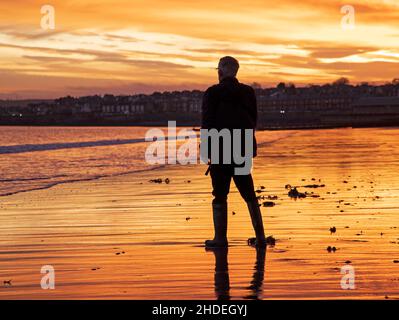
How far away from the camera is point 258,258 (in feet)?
30.7

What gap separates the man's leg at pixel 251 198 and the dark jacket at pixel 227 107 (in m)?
0.38

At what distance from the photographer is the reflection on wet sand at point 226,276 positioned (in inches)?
288

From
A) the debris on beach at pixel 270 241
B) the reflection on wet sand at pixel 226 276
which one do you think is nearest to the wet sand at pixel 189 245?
the reflection on wet sand at pixel 226 276

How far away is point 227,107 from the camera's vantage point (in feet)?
32.6

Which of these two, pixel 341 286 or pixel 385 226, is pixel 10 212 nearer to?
pixel 385 226

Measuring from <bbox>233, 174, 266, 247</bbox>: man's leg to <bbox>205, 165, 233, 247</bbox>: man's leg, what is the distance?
0.13 m

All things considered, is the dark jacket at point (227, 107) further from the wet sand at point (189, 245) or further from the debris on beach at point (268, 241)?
the wet sand at point (189, 245)

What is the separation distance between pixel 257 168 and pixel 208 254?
1721 centimetres

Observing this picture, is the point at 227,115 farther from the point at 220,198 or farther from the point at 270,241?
the point at 270,241

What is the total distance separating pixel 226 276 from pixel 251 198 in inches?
84.9

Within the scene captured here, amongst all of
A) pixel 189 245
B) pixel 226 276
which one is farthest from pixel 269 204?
pixel 226 276

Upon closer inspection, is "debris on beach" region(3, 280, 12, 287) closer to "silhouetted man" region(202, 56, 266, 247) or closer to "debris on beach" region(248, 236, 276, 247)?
"silhouetted man" region(202, 56, 266, 247)
